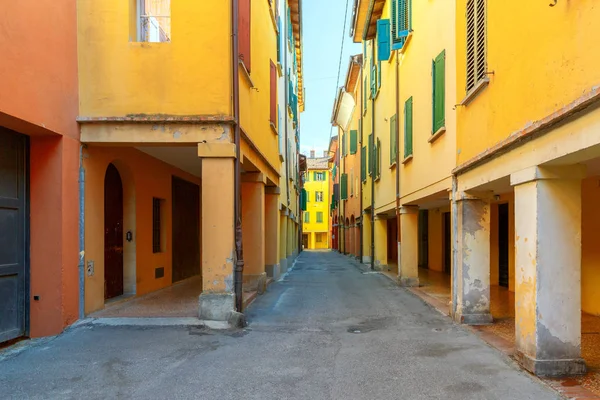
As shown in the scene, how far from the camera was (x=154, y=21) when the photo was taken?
7.23 metres

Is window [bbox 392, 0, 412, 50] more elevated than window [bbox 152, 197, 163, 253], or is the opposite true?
window [bbox 392, 0, 412, 50]

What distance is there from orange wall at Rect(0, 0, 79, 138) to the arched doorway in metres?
1.80

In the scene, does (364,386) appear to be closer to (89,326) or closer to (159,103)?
(89,326)

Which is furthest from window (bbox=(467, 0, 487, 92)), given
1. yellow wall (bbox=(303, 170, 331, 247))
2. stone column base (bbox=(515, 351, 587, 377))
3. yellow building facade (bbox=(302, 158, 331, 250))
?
yellow building facade (bbox=(302, 158, 331, 250))

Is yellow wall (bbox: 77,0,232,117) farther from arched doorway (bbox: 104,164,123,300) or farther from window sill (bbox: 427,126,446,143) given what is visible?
window sill (bbox: 427,126,446,143)

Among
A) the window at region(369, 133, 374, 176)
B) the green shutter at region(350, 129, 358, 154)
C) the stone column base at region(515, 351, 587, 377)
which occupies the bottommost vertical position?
the stone column base at region(515, 351, 587, 377)

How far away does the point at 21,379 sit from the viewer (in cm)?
444

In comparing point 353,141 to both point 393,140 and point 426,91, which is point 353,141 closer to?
point 393,140

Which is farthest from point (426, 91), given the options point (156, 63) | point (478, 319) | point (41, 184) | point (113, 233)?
point (41, 184)

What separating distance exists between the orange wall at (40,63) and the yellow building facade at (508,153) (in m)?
5.79

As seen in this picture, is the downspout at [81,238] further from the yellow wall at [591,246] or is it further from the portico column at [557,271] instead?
the yellow wall at [591,246]

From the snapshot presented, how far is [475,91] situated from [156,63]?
477cm

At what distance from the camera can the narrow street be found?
13.6 feet

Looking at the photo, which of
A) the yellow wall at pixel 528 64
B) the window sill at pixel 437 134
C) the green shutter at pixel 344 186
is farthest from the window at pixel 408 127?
the green shutter at pixel 344 186
